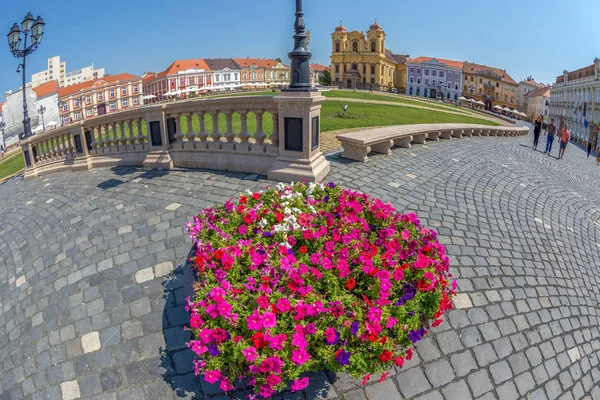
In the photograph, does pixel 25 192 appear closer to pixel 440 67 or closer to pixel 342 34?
pixel 342 34

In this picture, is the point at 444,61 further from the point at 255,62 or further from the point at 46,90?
the point at 46,90

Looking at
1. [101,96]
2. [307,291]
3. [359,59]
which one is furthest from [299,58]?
[101,96]

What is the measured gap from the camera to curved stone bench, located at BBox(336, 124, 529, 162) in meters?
9.50

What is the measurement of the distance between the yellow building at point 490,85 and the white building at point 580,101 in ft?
56.8

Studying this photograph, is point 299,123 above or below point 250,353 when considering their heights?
above

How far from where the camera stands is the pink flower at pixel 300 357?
9.25 feet

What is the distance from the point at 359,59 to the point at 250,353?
332ft

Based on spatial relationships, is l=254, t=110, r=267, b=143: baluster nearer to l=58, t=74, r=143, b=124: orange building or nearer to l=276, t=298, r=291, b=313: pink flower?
l=276, t=298, r=291, b=313: pink flower

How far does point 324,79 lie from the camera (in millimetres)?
103750

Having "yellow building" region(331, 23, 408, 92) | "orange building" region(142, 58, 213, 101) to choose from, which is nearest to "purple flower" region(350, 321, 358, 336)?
"orange building" region(142, 58, 213, 101)

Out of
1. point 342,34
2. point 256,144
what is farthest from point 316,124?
point 342,34

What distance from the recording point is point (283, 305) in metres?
3.13

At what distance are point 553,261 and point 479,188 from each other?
9.10 ft

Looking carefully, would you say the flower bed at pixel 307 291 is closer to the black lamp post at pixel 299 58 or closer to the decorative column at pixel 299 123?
the decorative column at pixel 299 123
